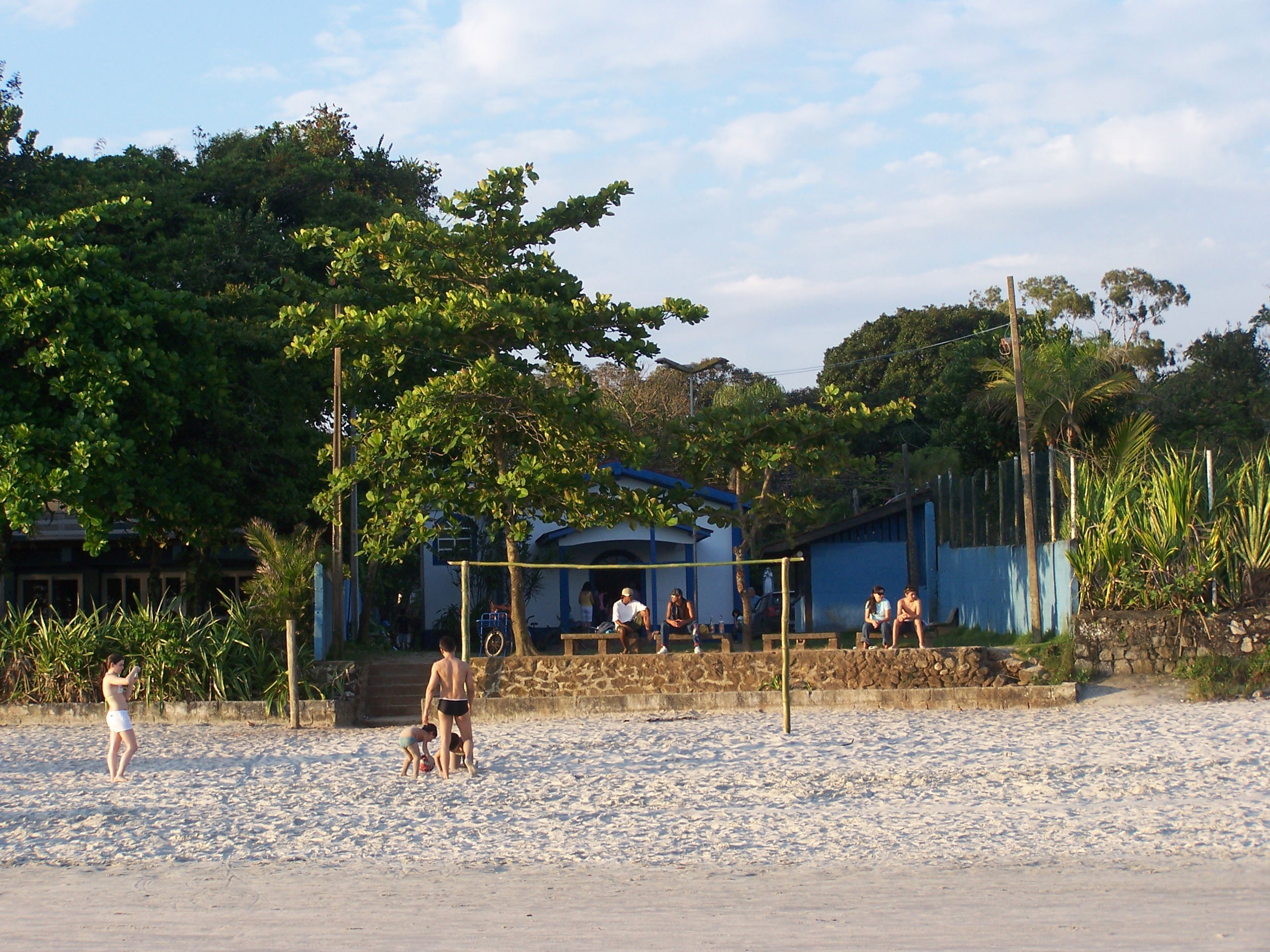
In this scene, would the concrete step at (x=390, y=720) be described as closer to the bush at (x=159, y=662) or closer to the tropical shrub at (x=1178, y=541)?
the bush at (x=159, y=662)

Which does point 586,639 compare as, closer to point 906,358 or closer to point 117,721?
point 117,721

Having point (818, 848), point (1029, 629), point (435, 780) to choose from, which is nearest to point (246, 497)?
point (435, 780)

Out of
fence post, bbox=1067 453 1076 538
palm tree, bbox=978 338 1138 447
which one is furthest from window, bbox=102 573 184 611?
fence post, bbox=1067 453 1076 538

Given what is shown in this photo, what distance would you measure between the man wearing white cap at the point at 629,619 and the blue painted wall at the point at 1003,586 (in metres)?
6.50

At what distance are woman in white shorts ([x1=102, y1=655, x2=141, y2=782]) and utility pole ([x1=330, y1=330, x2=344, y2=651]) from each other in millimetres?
5941

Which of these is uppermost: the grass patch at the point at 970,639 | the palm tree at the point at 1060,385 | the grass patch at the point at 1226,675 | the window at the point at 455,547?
the palm tree at the point at 1060,385

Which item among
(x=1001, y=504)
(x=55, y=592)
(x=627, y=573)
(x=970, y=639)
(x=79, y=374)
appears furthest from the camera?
(x=55, y=592)

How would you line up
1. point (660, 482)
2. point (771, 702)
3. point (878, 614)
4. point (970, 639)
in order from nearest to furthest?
point (771, 702)
point (878, 614)
point (970, 639)
point (660, 482)

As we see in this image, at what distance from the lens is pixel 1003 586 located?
75.0 feet

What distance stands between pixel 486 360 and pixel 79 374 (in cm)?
574

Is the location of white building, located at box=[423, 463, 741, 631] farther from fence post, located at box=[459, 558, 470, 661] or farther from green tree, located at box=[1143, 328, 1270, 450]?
green tree, located at box=[1143, 328, 1270, 450]

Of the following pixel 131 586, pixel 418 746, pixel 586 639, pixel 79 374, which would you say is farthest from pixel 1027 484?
pixel 131 586

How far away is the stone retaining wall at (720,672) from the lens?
1831 cm

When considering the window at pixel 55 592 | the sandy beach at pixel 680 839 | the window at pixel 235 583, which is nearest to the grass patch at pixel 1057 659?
the sandy beach at pixel 680 839
